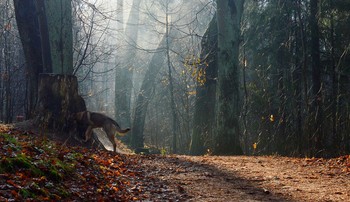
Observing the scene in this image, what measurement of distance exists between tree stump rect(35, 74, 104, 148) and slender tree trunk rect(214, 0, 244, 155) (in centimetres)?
420

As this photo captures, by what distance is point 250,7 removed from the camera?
19047mm

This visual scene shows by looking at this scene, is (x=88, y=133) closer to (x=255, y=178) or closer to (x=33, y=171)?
(x=255, y=178)

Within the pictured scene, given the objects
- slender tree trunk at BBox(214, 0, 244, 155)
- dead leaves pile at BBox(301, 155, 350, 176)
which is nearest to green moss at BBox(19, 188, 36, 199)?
dead leaves pile at BBox(301, 155, 350, 176)

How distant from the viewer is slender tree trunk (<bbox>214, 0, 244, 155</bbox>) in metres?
12.4

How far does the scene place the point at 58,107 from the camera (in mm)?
10547

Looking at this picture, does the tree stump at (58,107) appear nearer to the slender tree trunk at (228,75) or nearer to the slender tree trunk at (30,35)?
the slender tree trunk at (30,35)

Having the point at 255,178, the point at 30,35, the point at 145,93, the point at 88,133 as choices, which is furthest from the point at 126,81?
the point at 255,178

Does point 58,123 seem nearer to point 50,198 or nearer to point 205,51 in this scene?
point 50,198

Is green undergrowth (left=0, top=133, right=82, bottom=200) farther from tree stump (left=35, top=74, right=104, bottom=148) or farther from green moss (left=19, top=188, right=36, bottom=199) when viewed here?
tree stump (left=35, top=74, right=104, bottom=148)

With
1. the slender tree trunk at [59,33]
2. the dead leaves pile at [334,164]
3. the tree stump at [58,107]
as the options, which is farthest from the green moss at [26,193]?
the slender tree trunk at [59,33]

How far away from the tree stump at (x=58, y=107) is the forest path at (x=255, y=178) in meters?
2.08

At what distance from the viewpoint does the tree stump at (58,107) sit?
10453 mm

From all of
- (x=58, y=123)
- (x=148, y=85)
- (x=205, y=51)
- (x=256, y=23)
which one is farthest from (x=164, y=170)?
(x=148, y=85)

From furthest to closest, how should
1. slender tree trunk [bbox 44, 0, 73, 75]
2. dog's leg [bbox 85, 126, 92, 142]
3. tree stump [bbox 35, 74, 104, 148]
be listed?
slender tree trunk [bbox 44, 0, 73, 75], dog's leg [bbox 85, 126, 92, 142], tree stump [bbox 35, 74, 104, 148]
